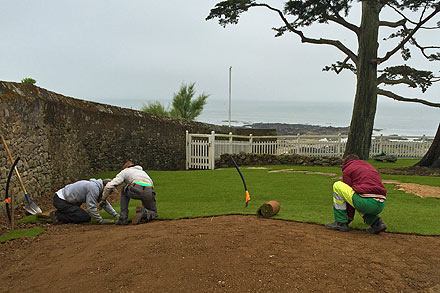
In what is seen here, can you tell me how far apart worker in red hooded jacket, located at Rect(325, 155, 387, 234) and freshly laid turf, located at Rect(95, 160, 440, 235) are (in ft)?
1.19

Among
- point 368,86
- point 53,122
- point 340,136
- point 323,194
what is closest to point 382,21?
point 368,86

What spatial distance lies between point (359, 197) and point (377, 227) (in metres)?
0.57

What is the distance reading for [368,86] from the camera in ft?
64.2

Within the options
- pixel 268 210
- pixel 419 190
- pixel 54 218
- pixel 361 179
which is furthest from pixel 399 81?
pixel 54 218

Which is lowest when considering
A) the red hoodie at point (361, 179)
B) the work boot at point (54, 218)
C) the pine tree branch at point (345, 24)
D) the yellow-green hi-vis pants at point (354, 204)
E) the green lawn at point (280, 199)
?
the work boot at point (54, 218)

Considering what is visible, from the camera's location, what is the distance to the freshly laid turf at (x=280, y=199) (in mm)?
6881

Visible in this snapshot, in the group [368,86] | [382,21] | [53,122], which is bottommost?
[53,122]

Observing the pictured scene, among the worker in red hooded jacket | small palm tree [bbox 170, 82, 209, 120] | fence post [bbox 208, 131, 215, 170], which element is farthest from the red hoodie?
small palm tree [bbox 170, 82, 209, 120]

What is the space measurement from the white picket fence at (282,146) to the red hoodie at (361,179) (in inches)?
482

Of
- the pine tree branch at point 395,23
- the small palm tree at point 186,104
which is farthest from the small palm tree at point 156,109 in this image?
the pine tree branch at point 395,23

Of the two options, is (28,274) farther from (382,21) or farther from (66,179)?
(382,21)

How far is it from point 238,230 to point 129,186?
7.97ft

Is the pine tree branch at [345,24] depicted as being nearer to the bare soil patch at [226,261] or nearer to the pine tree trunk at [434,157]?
the pine tree trunk at [434,157]

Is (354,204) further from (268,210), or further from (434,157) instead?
(434,157)
